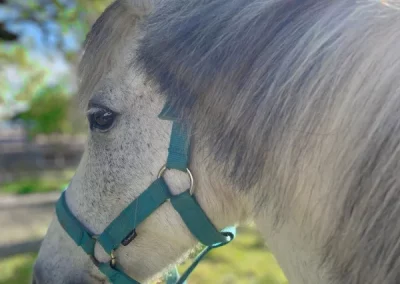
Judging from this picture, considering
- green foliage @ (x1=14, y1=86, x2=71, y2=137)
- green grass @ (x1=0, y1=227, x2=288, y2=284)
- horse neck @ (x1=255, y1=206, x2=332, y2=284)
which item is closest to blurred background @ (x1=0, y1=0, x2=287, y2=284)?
green grass @ (x1=0, y1=227, x2=288, y2=284)

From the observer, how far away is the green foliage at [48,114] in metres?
15.2

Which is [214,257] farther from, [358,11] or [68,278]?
[358,11]

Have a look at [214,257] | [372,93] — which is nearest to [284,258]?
[372,93]

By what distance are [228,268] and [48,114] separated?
44.4 feet

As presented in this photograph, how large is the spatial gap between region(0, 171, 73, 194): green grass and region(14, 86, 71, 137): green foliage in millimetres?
2717

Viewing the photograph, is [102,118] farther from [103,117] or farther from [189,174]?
[189,174]

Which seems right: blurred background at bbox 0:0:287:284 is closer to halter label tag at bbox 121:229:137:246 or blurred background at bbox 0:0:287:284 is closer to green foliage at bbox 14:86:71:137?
halter label tag at bbox 121:229:137:246

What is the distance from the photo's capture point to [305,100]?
35.8 inches

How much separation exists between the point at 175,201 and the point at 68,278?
0.53 m

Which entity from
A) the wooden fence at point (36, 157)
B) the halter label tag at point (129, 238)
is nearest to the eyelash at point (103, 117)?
the halter label tag at point (129, 238)

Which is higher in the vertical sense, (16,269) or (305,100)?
(305,100)

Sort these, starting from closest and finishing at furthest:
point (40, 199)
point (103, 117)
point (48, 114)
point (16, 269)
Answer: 1. point (103, 117)
2. point (16, 269)
3. point (40, 199)
4. point (48, 114)

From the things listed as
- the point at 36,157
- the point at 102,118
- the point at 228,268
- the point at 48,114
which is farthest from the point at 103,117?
the point at 48,114

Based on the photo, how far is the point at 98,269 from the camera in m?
1.42
